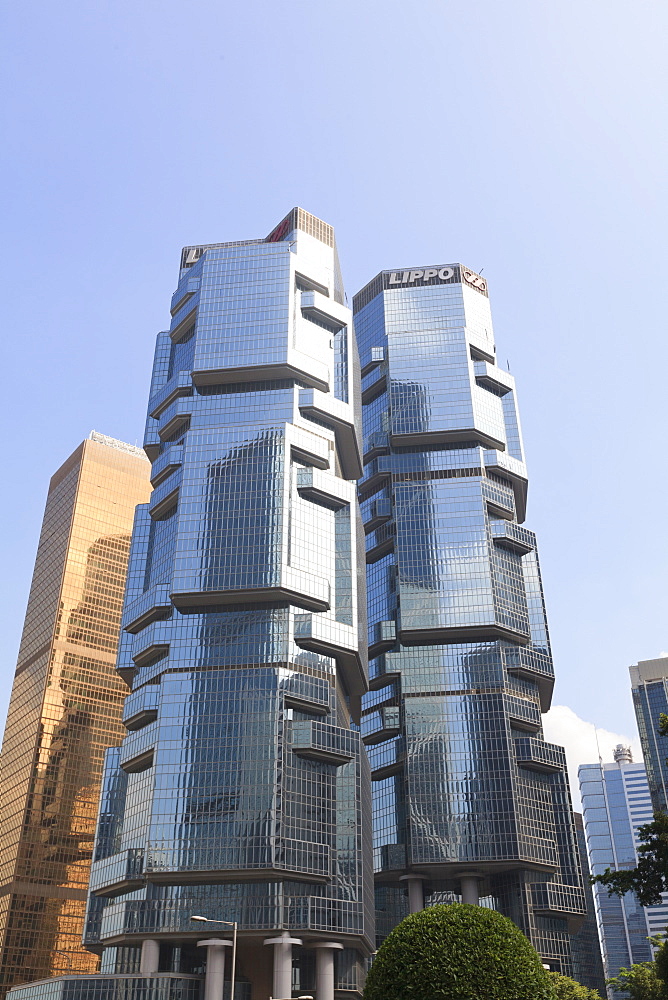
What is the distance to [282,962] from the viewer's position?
10581 cm

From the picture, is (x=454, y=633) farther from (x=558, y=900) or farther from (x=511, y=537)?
(x=558, y=900)

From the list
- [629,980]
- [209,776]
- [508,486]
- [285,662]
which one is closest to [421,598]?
[508,486]

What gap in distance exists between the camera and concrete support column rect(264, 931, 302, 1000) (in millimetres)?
104562

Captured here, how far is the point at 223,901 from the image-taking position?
109m

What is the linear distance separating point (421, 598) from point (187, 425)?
47.4m

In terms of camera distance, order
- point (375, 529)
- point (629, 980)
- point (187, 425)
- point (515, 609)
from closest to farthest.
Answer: point (629, 980)
point (187, 425)
point (515, 609)
point (375, 529)

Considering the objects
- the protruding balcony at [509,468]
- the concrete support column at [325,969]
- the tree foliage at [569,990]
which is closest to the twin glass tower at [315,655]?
the concrete support column at [325,969]

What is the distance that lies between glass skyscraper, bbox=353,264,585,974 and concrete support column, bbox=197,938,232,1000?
39.7 meters

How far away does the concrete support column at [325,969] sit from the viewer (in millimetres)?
109688

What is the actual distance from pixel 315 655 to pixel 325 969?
121ft

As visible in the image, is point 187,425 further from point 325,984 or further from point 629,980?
point 629,980

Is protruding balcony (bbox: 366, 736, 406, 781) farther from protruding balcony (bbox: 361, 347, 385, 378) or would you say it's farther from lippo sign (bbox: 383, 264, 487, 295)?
lippo sign (bbox: 383, 264, 487, 295)

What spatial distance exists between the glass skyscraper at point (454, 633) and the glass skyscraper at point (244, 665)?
13.4 metres

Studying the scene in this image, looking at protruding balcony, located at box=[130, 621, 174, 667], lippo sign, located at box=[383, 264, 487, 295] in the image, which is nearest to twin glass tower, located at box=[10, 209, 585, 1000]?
protruding balcony, located at box=[130, 621, 174, 667]
